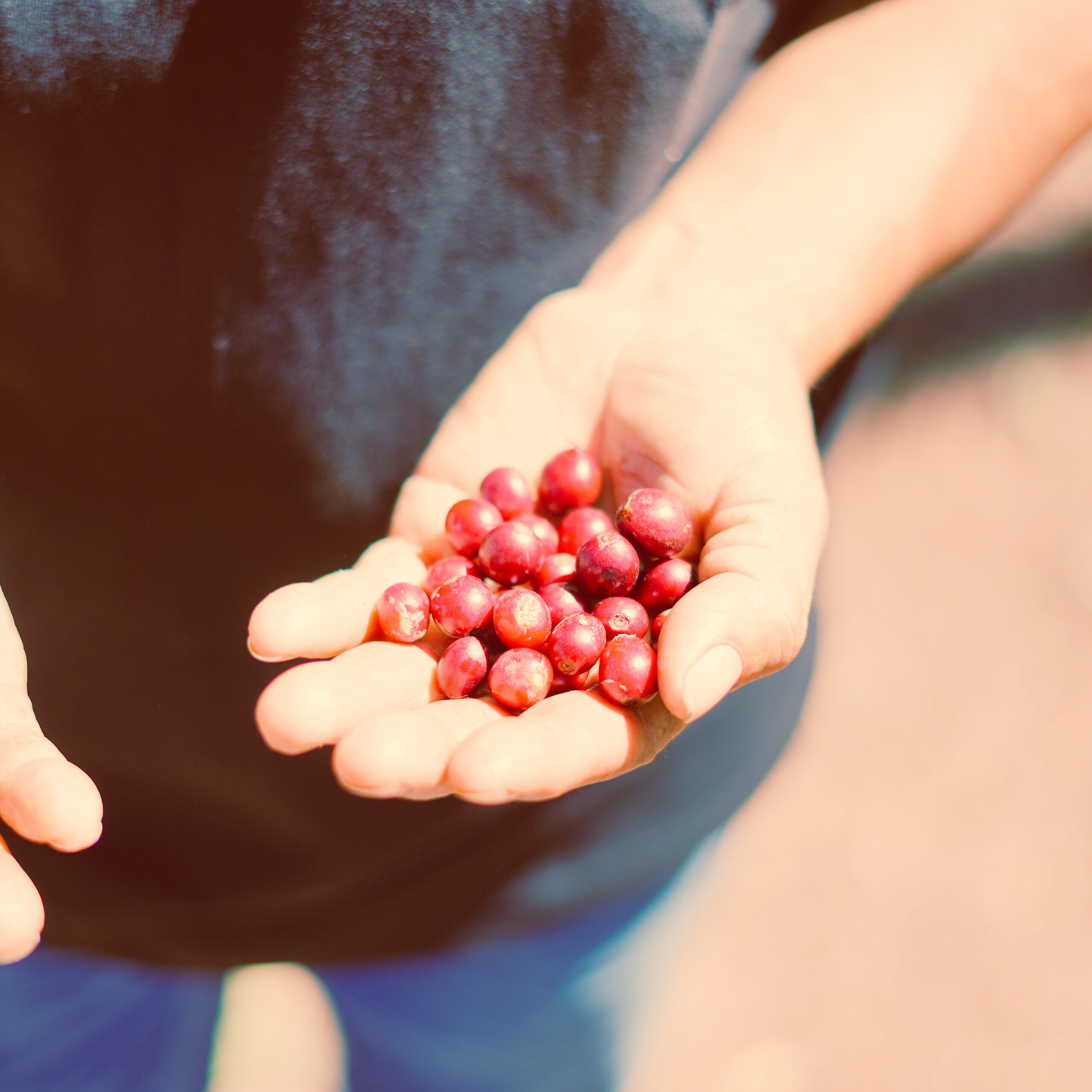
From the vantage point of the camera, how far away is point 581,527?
169 centimetres

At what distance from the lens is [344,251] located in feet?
5.69

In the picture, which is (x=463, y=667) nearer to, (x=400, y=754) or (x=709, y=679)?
(x=400, y=754)

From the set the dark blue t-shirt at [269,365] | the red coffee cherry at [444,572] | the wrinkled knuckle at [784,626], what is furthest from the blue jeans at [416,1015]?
the wrinkled knuckle at [784,626]

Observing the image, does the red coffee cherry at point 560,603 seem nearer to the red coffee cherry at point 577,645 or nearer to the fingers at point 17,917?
the red coffee cherry at point 577,645

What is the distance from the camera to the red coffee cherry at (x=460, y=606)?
57.5 inches

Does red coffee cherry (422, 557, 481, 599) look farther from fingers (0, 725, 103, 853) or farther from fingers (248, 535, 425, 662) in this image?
fingers (0, 725, 103, 853)

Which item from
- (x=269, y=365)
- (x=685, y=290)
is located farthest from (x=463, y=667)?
(x=685, y=290)

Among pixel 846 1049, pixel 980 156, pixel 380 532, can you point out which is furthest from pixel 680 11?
pixel 846 1049

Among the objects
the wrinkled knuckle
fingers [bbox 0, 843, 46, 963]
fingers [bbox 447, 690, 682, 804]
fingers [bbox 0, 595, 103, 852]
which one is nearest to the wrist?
the wrinkled knuckle

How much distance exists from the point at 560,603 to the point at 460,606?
20 centimetres

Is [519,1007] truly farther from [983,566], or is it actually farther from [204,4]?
[983,566]

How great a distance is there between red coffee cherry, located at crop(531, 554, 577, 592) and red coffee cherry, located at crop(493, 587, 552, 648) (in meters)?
0.17

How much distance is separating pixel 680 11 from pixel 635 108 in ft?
0.63

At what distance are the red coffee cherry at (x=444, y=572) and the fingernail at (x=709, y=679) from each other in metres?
0.56
